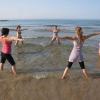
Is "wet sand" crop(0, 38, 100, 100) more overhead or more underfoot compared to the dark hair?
more underfoot

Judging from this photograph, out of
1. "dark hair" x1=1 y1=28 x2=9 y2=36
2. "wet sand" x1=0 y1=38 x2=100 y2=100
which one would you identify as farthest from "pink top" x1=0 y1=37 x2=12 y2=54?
"wet sand" x1=0 y1=38 x2=100 y2=100

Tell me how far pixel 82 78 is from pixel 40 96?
9.19 ft

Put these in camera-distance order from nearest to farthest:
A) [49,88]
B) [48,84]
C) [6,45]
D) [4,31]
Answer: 1. [49,88]
2. [48,84]
3. [4,31]
4. [6,45]

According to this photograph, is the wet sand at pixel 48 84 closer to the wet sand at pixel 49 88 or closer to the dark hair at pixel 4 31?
the wet sand at pixel 49 88

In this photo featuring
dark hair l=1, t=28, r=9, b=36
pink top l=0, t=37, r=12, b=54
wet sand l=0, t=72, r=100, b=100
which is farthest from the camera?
pink top l=0, t=37, r=12, b=54

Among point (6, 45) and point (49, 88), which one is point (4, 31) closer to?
point (6, 45)

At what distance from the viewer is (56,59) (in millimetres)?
15891

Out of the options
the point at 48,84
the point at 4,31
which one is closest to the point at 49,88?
the point at 48,84

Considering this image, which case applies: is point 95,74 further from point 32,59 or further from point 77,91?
point 32,59

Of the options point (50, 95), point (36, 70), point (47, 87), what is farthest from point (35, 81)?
point (36, 70)

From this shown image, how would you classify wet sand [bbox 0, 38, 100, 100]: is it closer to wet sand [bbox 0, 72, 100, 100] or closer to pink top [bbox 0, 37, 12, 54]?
wet sand [bbox 0, 72, 100, 100]

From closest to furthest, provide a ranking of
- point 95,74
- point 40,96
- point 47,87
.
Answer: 1. point 40,96
2. point 47,87
3. point 95,74

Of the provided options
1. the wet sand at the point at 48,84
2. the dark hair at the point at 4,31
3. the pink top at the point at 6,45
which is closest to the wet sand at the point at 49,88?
the wet sand at the point at 48,84

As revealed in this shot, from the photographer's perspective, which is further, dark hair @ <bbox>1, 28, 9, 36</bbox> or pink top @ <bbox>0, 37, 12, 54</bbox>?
pink top @ <bbox>0, 37, 12, 54</bbox>
